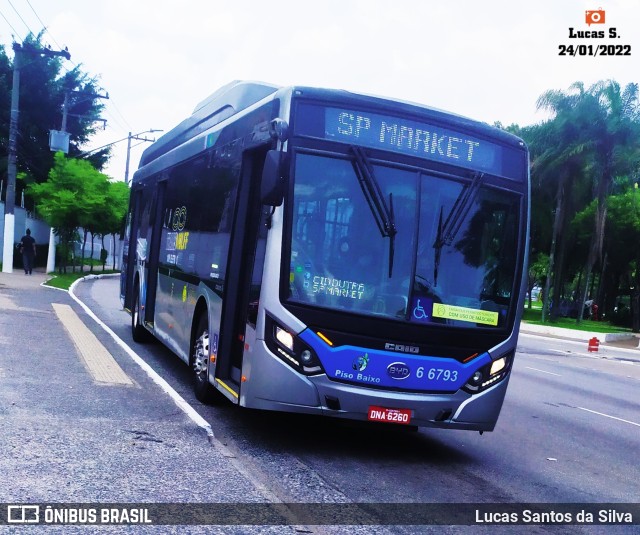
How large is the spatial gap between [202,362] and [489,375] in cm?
321

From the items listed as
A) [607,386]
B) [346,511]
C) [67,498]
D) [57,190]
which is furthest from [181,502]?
[57,190]

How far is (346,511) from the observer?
19.2 ft

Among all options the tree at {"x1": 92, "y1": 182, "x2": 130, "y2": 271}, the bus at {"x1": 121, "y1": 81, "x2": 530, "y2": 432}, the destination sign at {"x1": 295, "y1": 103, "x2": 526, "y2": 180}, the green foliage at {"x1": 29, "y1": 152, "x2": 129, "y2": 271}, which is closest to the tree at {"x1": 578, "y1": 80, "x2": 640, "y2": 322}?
the tree at {"x1": 92, "y1": 182, "x2": 130, "y2": 271}

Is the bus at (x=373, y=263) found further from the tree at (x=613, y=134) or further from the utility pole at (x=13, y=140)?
the tree at (x=613, y=134)

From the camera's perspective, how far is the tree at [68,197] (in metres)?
39.1

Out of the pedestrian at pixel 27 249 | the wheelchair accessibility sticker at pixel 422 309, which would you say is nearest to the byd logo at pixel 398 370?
the wheelchair accessibility sticker at pixel 422 309

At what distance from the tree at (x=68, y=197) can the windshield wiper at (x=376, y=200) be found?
33580 millimetres

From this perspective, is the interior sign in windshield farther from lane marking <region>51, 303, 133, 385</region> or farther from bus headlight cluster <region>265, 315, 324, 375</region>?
lane marking <region>51, 303, 133, 385</region>

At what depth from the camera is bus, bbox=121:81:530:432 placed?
7.31m

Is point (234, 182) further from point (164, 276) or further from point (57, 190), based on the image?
point (57, 190)

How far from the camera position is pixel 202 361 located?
940 cm

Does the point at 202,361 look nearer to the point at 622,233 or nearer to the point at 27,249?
the point at 27,249

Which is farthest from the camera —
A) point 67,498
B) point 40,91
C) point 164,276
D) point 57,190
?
point 40,91

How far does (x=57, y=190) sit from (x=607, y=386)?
29.8m
